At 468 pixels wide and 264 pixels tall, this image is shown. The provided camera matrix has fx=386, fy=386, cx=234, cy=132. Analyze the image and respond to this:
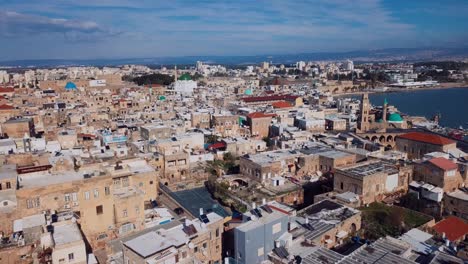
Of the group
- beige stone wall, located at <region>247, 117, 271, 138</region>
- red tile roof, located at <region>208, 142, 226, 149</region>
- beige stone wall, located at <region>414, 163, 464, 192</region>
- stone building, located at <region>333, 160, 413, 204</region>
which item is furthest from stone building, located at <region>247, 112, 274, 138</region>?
beige stone wall, located at <region>414, 163, 464, 192</region>

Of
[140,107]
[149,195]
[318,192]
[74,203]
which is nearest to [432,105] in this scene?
[140,107]

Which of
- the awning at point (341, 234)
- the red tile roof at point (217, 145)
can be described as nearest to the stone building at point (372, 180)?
the awning at point (341, 234)

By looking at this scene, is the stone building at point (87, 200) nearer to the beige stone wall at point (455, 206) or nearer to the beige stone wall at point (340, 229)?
the beige stone wall at point (340, 229)

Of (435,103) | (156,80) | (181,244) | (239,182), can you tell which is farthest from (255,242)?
(156,80)

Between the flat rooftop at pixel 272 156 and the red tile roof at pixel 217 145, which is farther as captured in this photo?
the red tile roof at pixel 217 145

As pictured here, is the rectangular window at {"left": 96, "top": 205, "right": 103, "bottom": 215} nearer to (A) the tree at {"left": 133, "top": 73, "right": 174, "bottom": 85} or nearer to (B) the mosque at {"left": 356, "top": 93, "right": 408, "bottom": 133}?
(B) the mosque at {"left": 356, "top": 93, "right": 408, "bottom": 133}

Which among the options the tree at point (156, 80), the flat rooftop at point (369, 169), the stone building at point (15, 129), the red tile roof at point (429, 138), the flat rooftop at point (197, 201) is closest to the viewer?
the flat rooftop at point (369, 169)

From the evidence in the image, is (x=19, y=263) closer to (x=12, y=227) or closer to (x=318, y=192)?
(x=12, y=227)

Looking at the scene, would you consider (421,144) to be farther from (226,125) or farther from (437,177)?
(226,125)
